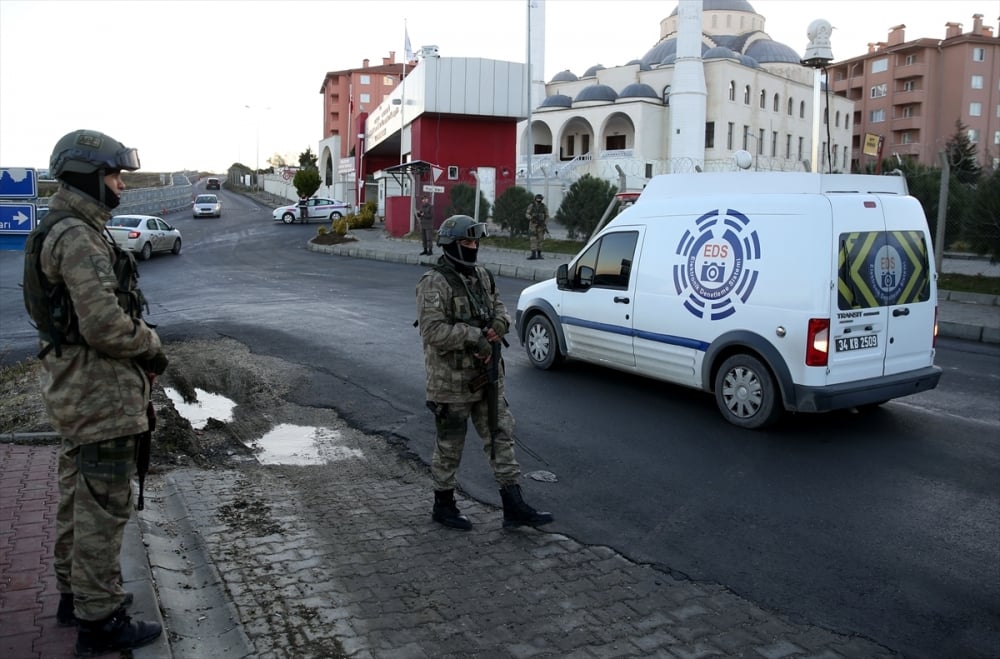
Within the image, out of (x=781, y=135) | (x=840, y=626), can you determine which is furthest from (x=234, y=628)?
(x=781, y=135)

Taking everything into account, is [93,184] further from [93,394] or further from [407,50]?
[407,50]

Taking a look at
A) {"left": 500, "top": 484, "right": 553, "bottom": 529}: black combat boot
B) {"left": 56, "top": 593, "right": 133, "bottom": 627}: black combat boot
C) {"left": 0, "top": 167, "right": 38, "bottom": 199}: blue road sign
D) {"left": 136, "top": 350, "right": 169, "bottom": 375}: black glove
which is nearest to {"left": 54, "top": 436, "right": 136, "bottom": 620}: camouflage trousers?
{"left": 56, "top": 593, "right": 133, "bottom": 627}: black combat boot

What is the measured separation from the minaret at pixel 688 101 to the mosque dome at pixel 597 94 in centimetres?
772

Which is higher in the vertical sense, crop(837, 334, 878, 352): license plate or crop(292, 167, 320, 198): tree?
crop(292, 167, 320, 198): tree

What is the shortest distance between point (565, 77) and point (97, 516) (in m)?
87.8

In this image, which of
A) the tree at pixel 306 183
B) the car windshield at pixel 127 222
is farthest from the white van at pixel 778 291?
the tree at pixel 306 183

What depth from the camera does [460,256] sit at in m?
4.97

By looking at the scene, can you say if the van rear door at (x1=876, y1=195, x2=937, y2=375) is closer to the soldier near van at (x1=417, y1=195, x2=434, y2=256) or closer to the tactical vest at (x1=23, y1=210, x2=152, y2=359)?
the tactical vest at (x1=23, y1=210, x2=152, y2=359)

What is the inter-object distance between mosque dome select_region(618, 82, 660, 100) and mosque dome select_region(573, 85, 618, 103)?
50.1 inches

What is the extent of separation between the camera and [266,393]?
8.72 meters

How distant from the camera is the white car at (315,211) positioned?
156 ft

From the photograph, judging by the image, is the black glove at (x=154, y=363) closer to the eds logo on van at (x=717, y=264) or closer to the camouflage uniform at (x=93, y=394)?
the camouflage uniform at (x=93, y=394)

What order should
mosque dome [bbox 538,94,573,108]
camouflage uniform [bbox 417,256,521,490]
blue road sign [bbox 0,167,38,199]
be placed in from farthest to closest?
1. mosque dome [bbox 538,94,573,108]
2. blue road sign [bbox 0,167,38,199]
3. camouflage uniform [bbox 417,256,521,490]

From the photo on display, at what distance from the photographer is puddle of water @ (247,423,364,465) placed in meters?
6.58
